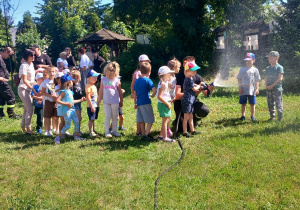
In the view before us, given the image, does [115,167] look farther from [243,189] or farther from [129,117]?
[129,117]

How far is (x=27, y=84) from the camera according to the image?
7582 millimetres

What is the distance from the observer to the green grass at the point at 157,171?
4195 millimetres

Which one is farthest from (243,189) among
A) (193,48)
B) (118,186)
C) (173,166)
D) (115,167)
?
(193,48)

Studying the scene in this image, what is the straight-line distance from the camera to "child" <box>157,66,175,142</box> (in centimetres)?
646

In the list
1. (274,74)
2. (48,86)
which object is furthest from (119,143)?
(274,74)

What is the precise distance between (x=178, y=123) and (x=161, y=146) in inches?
44.7

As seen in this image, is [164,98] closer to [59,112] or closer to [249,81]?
[59,112]

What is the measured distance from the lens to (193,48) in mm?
19922

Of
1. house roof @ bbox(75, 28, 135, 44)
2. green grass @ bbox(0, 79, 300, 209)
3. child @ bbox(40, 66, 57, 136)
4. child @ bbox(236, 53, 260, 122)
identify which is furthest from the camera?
house roof @ bbox(75, 28, 135, 44)

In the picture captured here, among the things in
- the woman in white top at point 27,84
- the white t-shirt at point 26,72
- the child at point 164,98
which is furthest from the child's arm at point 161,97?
the white t-shirt at point 26,72

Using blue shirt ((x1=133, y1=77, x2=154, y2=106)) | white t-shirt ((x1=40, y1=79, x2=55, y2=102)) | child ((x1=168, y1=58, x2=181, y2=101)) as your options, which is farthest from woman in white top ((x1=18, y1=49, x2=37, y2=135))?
child ((x1=168, y1=58, x2=181, y2=101))

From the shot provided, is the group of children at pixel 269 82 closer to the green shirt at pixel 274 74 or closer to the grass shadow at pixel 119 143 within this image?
the green shirt at pixel 274 74

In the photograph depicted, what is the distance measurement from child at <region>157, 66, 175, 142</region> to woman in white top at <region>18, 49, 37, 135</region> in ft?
10.4

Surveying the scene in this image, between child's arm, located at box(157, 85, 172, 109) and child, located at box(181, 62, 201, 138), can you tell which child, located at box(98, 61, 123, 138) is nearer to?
child's arm, located at box(157, 85, 172, 109)
